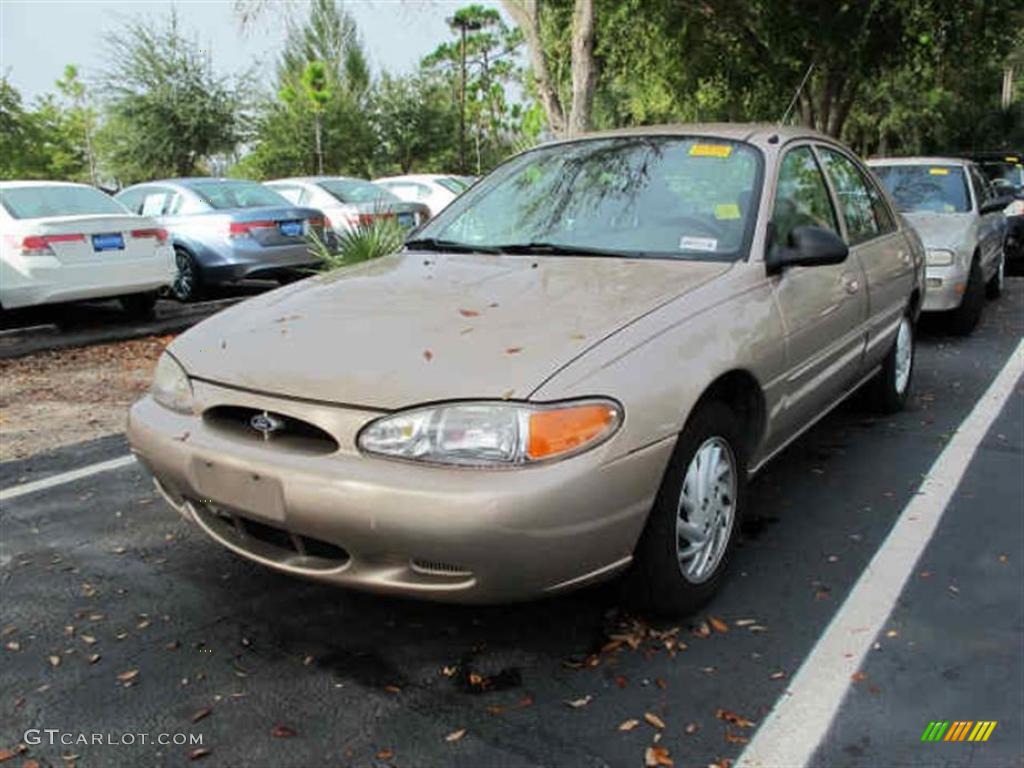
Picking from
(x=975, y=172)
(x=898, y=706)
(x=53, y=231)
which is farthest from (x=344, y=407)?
(x=975, y=172)

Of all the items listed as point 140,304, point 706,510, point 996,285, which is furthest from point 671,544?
point 996,285

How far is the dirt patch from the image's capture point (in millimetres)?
5426

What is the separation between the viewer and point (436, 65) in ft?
131

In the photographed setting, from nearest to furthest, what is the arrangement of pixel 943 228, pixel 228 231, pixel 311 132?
1. pixel 943 228
2. pixel 228 231
3. pixel 311 132

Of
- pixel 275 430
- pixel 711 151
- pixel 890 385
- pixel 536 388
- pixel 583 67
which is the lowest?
pixel 890 385

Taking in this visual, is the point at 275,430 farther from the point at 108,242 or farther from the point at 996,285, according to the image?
the point at 996,285

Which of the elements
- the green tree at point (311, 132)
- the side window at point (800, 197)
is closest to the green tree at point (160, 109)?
the green tree at point (311, 132)

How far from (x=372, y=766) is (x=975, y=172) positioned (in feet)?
29.6

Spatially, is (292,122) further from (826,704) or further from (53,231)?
(826,704)

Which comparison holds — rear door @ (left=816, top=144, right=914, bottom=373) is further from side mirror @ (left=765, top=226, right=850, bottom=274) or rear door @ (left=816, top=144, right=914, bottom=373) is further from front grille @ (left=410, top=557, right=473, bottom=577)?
front grille @ (left=410, top=557, right=473, bottom=577)

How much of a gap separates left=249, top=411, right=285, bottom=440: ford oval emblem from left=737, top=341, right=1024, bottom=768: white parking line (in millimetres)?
1560

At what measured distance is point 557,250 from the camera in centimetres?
372

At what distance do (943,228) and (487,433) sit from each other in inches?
269

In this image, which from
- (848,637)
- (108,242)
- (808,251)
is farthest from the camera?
(108,242)
